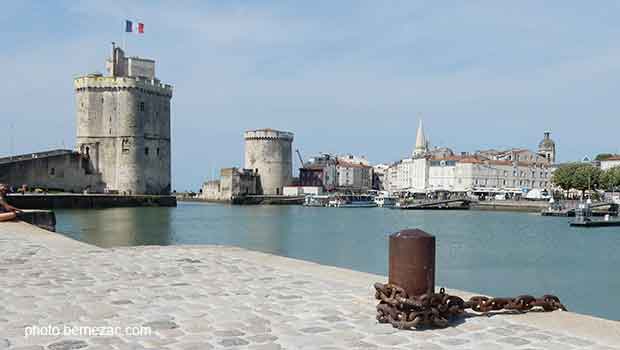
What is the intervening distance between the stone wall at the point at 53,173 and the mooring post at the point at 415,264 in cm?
5355

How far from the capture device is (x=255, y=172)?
84125 millimetres

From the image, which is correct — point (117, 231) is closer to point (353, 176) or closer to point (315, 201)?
point (315, 201)

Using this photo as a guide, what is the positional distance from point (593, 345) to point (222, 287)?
3813mm

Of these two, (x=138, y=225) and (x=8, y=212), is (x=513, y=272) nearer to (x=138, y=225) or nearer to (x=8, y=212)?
(x=8, y=212)

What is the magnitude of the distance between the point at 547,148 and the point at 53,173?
8426cm

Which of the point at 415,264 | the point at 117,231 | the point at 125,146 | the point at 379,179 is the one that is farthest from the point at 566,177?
the point at 415,264

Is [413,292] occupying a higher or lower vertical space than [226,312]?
higher

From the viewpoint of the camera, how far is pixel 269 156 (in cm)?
8369

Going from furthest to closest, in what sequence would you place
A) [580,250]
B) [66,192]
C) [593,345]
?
[66,192] → [580,250] → [593,345]

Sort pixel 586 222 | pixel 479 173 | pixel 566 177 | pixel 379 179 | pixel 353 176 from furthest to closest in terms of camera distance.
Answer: pixel 379 179 → pixel 353 176 → pixel 479 173 → pixel 566 177 → pixel 586 222

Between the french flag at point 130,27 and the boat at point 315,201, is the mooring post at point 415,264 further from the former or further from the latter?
the boat at point 315,201

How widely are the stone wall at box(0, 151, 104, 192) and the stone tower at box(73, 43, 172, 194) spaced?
0.80m

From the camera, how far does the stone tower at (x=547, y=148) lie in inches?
4375

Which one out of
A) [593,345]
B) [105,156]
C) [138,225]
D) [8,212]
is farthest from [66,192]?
[593,345]
